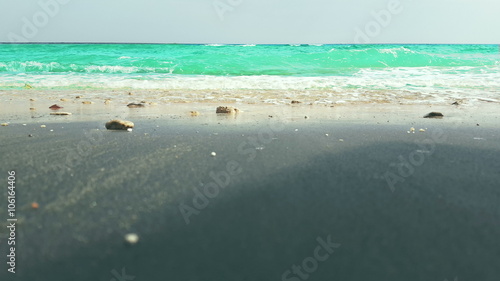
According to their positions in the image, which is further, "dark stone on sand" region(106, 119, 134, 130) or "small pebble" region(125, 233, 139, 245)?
"dark stone on sand" region(106, 119, 134, 130)

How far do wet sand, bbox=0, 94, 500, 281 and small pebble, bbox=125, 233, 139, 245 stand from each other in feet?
0.08

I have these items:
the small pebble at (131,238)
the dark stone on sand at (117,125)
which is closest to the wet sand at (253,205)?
the small pebble at (131,238)

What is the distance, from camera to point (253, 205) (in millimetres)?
1704

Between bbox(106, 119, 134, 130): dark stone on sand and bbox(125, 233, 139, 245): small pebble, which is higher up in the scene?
Answer: bbox(125, 233, 139, 245): small pebble

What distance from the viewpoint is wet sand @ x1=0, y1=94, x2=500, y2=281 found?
127 cm

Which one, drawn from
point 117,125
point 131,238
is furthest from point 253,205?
point 117,125

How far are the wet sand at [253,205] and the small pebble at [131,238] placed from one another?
24 mm

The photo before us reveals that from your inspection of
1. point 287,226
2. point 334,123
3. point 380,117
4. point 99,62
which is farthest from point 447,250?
point 99,62

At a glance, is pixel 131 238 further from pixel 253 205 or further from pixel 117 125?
pixel 117 125

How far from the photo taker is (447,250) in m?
1.35

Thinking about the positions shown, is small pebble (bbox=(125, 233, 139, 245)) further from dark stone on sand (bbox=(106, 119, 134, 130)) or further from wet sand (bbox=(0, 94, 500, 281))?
dark stone on sand (bbox=(106, 119, 134, 130))

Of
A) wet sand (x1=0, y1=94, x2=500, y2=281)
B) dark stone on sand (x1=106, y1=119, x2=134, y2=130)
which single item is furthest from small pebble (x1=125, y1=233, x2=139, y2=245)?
dark stone on sand (x1=106, y1=119, x2=134, y2=130)

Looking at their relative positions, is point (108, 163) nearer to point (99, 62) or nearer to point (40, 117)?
point (40, 117)

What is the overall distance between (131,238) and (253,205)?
1.82 feet
